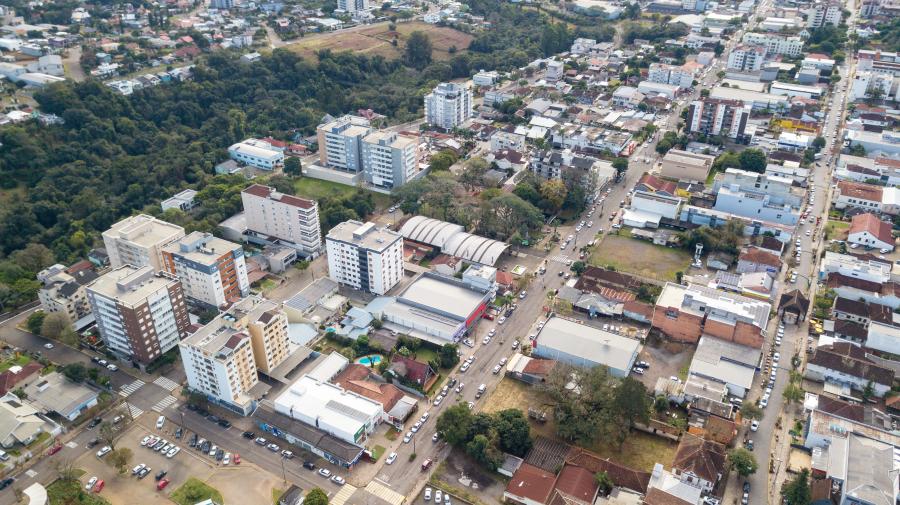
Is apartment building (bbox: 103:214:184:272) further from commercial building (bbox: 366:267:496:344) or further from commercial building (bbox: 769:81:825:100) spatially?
commercial building (bbox: 769:81:825:100)

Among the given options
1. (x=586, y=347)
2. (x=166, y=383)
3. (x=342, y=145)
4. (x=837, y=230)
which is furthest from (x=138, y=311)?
(x=837, y=230)

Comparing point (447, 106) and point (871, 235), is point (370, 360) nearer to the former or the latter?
point (871, 235)

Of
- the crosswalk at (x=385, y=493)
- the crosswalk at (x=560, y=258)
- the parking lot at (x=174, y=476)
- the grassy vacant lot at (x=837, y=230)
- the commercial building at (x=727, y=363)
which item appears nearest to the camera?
the crosswalk at (x=385, y=493)

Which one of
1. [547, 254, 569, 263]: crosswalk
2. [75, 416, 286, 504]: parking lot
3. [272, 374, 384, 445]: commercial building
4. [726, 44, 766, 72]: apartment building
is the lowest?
[75, 416, 286, 504]: parking lot

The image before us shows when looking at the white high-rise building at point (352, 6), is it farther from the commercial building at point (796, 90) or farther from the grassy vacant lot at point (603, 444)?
the grassy vacant lot at point (603, 444)

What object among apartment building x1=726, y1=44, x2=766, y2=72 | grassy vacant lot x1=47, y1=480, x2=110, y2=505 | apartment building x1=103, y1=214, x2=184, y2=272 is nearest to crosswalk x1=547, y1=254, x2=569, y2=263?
apartment building x1=103, y1=214, x2=184, y2=272

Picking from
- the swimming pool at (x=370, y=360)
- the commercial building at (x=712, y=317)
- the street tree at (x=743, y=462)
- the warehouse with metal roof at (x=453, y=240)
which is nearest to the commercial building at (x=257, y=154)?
the warehouse with metal roof at (x=453, y=240)

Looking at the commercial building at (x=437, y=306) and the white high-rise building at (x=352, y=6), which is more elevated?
the white high-rise building at (x=352, y=6)
